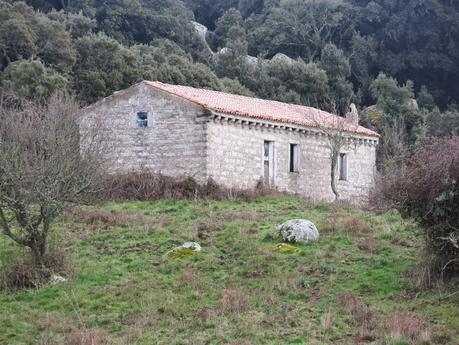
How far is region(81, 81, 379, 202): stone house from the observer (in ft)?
87.5

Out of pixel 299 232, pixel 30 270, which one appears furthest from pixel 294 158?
pixel 30 270

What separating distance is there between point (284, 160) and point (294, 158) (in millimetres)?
836

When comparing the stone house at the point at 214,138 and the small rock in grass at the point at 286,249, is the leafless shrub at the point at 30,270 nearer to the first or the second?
the small rock in grass at the point at 286,249

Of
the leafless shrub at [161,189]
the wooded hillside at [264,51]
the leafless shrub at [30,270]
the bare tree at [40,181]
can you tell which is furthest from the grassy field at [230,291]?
the wooded hillside at [264,51]

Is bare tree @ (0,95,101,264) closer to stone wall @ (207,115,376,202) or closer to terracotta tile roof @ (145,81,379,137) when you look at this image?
stone wall @ (207,115,376,202)

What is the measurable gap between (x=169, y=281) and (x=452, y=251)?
596 cm

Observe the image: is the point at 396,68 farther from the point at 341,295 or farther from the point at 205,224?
the point at 341,295

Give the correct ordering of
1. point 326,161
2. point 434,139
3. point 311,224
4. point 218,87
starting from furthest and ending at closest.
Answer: point 218,87 < point 326,161 < point 311,224 < point 434,139

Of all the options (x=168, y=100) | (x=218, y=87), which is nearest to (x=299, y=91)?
(x=218, y=87)

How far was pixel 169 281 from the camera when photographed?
49.9 ft

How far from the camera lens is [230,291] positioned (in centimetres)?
1439

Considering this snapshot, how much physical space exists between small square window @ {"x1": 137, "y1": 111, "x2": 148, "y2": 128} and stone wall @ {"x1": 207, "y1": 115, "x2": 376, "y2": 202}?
286cm

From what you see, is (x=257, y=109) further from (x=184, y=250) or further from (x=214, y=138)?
(x=184, y=250)

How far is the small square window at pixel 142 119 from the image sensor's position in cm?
2772
